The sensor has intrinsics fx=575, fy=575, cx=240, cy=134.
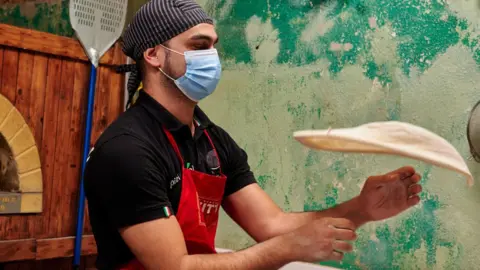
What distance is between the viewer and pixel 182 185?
5.05 feet

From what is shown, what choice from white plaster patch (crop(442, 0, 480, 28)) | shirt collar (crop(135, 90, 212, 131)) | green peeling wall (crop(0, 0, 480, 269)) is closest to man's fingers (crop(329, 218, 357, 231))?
shirt collar (crop(135, 90, 212, 131))

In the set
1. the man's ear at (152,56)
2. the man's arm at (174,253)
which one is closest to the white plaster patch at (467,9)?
the man's ear at (152,56)

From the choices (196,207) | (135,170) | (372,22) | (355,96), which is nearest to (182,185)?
(196,207)

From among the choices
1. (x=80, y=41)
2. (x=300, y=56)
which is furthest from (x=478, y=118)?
(x=80, y=41)

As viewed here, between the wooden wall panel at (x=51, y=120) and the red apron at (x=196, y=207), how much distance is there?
1217 mm

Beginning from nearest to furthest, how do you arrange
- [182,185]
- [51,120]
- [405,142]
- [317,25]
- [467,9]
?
[405,142], [182,185], [467,9], [317,25], [51,120]

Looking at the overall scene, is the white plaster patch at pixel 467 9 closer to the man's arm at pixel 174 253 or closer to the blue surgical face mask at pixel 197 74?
the blue surgical face mask at pixel 197 74

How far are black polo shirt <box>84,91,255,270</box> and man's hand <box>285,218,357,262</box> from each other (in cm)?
35

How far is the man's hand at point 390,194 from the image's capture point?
1409mm

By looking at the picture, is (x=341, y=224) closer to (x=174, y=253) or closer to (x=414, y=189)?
(x=414, y=189)

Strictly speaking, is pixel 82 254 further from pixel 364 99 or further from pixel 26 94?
pixel 364 99

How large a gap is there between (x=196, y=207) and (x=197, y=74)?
409 millimetres

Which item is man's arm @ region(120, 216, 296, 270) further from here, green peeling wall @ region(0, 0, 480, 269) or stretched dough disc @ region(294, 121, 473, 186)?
green peeling wall @ region(0, 0, 480, 269)

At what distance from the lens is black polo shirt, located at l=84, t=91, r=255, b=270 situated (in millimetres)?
1391
